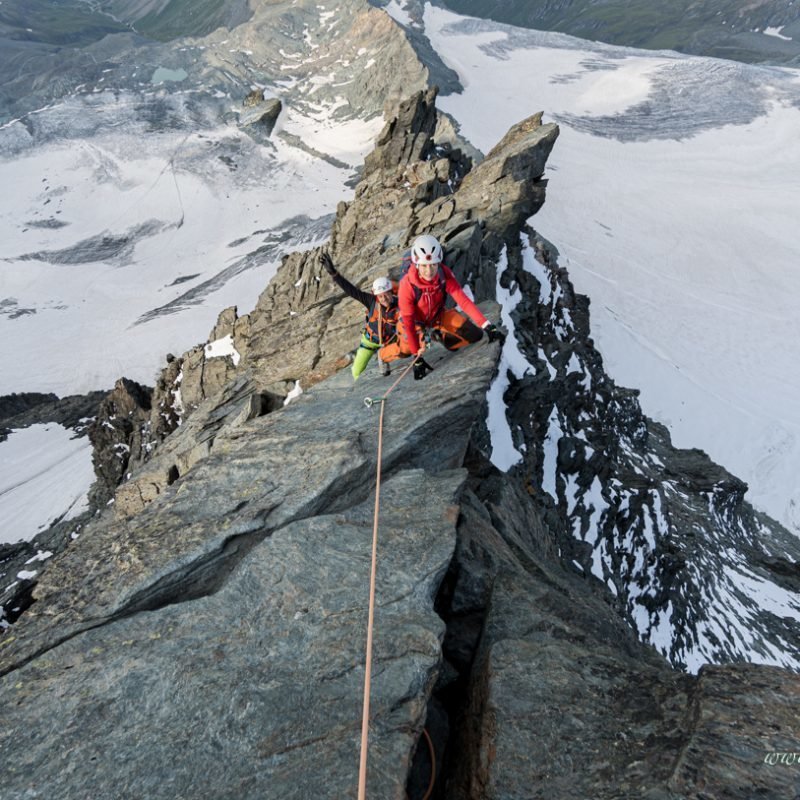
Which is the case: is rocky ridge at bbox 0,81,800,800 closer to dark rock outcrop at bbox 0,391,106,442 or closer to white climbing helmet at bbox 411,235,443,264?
white climbing helmet at bbox 411,235,443,264

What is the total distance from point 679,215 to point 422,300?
67138 mm

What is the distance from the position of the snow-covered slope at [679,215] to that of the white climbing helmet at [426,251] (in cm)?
3090

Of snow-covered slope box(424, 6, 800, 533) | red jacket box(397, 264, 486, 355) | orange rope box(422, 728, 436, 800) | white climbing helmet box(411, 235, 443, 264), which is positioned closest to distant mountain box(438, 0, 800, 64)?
snow-covered slope box(424, 6, 800, 533)

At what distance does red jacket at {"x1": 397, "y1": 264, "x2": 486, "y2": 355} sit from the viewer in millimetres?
8570

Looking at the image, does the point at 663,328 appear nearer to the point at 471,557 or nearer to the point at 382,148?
the point at 382,148

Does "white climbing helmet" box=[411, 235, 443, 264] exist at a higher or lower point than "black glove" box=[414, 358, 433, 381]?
higher

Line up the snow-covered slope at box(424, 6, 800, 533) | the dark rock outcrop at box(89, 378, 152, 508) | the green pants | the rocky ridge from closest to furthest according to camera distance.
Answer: the rocky ridge
the green pants
the dark rock outcrop at box(89, 378, 152, 508)
the snow-covered slope at box(424, 6, 800, 533)

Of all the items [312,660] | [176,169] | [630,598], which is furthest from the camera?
[176,169]

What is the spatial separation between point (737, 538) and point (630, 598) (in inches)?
470

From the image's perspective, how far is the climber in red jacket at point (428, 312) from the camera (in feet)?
27.2

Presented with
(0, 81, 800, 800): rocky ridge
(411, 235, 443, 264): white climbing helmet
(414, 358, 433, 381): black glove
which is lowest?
(0, 81, 800, 800): rocky ridge

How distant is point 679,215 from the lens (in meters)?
63.5

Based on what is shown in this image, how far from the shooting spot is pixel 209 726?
433cm

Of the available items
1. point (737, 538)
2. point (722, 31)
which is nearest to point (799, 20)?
point (722, 31)
